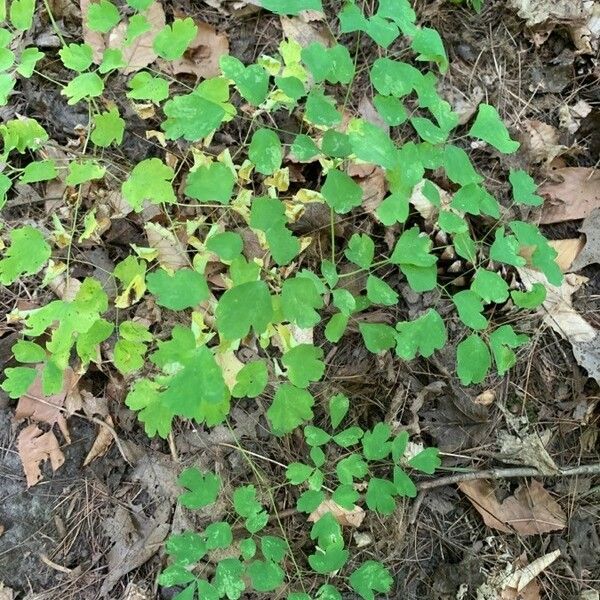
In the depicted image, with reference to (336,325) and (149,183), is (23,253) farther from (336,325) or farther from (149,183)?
(336,325)

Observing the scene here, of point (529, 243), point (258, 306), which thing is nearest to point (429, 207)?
point (529, 243)

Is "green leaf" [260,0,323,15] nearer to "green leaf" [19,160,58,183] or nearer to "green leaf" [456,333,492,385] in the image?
"green leaf" [19,160,58,183]

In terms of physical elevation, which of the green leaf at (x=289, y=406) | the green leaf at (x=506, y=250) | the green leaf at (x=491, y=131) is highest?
the green leaf at (x=491, y=131)

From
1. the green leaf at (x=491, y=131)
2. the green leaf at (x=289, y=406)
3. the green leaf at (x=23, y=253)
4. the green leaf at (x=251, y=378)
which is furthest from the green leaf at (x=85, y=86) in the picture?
the green leaf at (x=491, y=131)

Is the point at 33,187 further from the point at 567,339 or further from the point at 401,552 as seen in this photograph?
the point at 567,339

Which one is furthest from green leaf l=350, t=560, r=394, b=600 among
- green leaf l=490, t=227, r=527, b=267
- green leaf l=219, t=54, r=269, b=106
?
green leaf l=219, t=54, r=269, b=106

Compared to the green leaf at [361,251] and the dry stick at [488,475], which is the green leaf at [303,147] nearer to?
the green leaf at [361,251]

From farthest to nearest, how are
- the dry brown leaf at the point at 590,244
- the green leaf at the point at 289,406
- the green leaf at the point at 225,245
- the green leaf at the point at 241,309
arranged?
1. the dry brown leaf at the point at 590,244
2. the green leaf at the point at 289,406
3. the green leaf at the point at 225,245
4. the green leaf at the point at 241,309

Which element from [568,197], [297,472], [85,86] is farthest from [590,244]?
[85,86]
